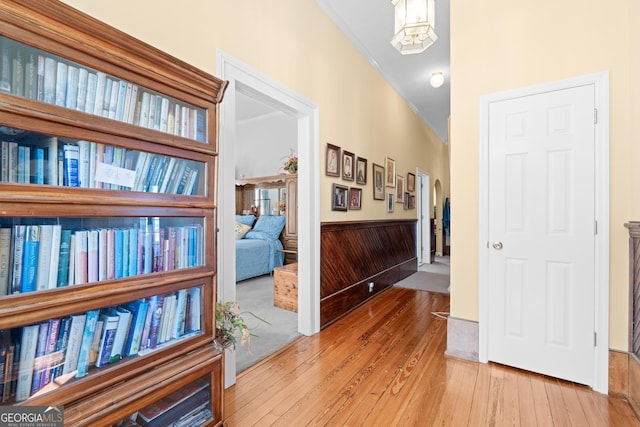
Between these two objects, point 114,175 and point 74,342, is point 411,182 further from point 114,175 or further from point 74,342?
point 74,342

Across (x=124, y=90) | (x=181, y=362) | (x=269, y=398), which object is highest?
(x=124, y=90)

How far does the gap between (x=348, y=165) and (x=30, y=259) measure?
2995 millimetres

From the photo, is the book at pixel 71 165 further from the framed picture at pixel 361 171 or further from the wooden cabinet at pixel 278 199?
the wooden cabinet at pixel 278 199

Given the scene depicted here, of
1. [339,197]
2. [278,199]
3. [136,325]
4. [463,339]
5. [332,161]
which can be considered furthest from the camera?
[278,199]

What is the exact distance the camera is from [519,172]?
2.20 m

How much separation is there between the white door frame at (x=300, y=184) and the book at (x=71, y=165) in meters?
0.90

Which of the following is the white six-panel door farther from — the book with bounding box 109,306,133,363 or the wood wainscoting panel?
the book with bounding box 109,306,133,363

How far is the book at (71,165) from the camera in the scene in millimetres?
1053

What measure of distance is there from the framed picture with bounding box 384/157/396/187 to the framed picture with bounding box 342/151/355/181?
4.00ft

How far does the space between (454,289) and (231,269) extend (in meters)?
1.85

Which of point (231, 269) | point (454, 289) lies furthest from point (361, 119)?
point (231, 269)

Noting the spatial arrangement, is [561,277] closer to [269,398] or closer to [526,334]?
[526,334]

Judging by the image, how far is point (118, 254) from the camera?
3.91 ft

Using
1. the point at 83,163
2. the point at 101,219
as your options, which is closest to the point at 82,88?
the point at 83,163
